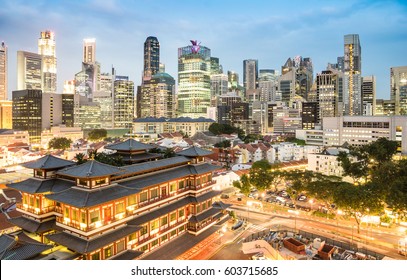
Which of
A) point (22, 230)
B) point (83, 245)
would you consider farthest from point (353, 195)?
point (22, 230)

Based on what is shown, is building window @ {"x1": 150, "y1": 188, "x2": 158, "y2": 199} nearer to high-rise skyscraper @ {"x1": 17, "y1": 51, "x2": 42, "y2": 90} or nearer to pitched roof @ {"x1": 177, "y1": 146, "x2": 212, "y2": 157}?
pitched roof @ {"x1": 177, "y1": 146, "x2": 212, "y2": 157}

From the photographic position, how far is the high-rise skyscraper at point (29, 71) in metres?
100

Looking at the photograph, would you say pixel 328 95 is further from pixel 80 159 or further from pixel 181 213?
pixel 80 159

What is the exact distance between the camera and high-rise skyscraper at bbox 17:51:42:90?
329 ft

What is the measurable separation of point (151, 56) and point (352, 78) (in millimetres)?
107219

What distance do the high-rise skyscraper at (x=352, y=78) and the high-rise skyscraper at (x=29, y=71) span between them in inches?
4771

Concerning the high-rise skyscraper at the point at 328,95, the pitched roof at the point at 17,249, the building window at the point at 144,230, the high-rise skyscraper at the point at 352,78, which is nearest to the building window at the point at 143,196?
the building window at the point at 144,230

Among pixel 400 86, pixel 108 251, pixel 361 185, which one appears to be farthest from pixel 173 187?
pixel 400 86

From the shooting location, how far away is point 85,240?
36.6ft

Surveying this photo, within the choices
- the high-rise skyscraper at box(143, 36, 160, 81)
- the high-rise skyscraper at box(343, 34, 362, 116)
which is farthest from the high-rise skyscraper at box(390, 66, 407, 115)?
the high-rise skyscraper at box(143, 36, 160, 81)

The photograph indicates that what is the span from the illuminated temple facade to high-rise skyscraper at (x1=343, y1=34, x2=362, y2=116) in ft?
376

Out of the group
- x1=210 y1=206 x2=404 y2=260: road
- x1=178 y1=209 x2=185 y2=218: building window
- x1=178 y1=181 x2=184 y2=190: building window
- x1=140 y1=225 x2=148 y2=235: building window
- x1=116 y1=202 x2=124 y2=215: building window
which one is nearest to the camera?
x1=116 y1=202 x2=124 y2=215: building window
